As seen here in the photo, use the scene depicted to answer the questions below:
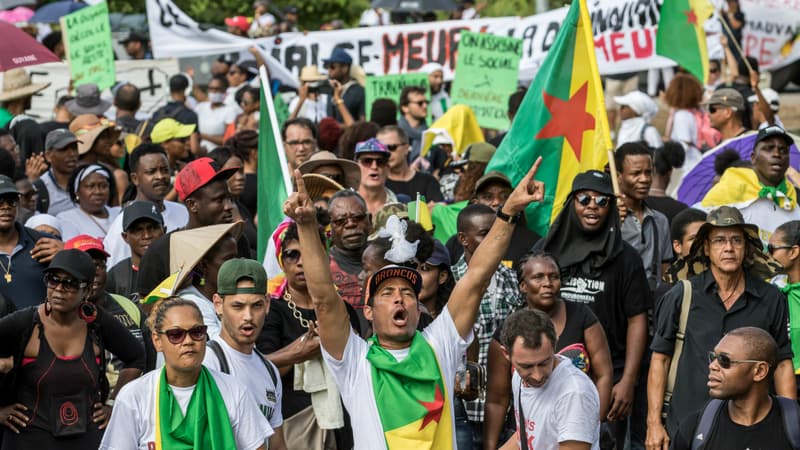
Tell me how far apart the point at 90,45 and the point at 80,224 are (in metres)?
5.43

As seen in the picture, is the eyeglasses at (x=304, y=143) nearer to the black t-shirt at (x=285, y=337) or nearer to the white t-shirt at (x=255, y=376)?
the black t-shirt at (x=285, y=337)

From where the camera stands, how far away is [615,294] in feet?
29.1

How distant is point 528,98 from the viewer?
10.6 m

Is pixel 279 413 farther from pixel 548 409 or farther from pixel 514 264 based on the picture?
pixel 514 264

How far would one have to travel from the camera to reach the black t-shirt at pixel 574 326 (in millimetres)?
8172

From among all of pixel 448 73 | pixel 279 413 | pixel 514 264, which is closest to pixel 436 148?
pixel 448 73

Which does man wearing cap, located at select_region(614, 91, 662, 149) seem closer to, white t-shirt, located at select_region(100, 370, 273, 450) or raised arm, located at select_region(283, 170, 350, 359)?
raised arm, located at select_region(283, 170, 350, 359)

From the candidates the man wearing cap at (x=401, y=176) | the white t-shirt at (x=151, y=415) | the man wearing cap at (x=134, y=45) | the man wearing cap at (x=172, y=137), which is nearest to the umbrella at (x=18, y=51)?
the man wearing cap at (x=172, y=137)

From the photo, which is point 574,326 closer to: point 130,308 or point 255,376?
point 255,376

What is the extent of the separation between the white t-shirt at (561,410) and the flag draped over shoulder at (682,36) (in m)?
6.89

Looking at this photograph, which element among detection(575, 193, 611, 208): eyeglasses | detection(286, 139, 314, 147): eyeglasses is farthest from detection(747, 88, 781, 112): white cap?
detection(575, 193, 611, 208): eyeglasses

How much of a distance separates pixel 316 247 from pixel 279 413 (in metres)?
1.03

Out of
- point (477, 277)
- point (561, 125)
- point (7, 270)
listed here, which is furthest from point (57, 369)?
point (561, 125)

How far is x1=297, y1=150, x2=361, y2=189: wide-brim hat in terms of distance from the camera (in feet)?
34.6
